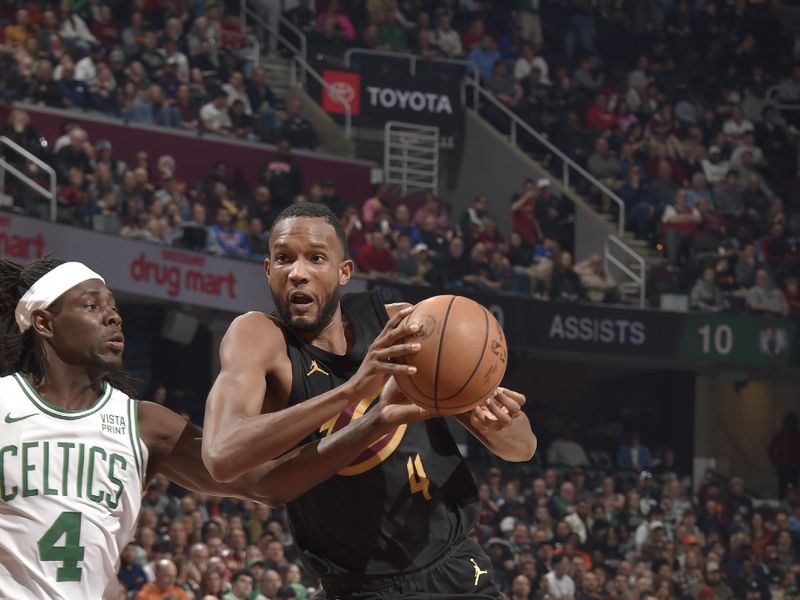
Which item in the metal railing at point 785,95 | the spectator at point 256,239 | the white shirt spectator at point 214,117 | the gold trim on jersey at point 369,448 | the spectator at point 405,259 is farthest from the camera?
the metal railing at point 785,95

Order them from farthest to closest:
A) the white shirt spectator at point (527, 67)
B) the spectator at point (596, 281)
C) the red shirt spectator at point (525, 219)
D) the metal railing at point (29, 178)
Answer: the white shirt spectator at point (527, 67) < the red shirt spectator at point (525, 219) < the spectator at point (596, 281) < the metal railing at point (29, 178)

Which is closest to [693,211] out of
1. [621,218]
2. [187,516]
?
[621,218]

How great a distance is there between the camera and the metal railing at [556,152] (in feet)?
63.9

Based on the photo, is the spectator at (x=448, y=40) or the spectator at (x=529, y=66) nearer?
the spectator at (x=448, y=40)

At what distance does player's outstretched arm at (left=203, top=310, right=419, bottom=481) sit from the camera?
3801mm

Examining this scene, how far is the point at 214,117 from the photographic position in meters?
16.9

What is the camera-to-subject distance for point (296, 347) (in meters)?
4.43

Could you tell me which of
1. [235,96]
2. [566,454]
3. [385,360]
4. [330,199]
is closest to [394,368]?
[385,360]

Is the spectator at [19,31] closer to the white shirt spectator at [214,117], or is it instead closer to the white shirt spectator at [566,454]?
the white shirt spectator at [214,117]

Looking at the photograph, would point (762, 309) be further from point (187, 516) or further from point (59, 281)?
point (59, 281)

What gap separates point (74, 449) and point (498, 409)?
1.26 metres

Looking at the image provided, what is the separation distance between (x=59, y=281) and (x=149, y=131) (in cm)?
1200

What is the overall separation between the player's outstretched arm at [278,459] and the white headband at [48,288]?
0.43 m

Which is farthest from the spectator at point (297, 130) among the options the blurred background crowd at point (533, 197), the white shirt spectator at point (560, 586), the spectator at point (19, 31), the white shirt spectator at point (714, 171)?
the white shirt spectator at point (560, 586)
